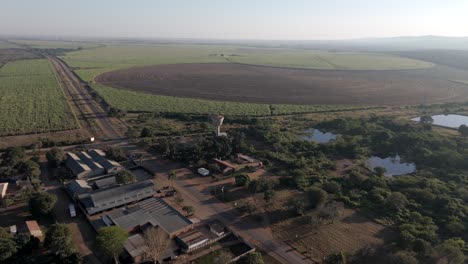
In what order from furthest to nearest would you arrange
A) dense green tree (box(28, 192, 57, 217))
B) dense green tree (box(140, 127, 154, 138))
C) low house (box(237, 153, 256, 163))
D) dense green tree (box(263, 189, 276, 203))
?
dense green tree (box(140, 127, 154, 138))
low house (box(237, 153, 256, 163))
dense green tree (box(263, 189, 276, 203))
dense green tree (box(28, 192, 57, 217))

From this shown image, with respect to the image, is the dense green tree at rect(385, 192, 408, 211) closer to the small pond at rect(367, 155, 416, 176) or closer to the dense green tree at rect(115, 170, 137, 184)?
the small pond at rect(367, 155, 416, 176)

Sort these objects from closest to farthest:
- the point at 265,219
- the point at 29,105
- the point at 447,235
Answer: the point at 447,235, the point at 265,219, the point at 29,105

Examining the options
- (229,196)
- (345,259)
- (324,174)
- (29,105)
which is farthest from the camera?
(29,105)

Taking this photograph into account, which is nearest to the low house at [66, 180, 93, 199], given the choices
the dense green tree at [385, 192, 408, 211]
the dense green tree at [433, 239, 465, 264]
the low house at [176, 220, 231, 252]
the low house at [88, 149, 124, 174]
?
the low house at [88, 149, 124, 174]

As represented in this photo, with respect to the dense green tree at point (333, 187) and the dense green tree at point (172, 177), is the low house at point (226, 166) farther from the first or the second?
the dense green tree at point (333, 187)

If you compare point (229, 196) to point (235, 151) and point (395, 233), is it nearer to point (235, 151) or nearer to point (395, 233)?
point (235, 151)

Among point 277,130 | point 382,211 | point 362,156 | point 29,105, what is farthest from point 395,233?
point 29,105

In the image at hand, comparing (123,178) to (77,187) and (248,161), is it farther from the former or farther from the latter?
(248,161)
